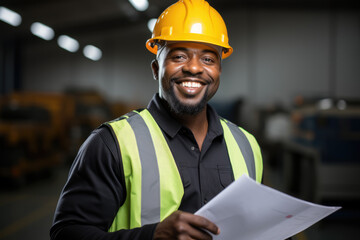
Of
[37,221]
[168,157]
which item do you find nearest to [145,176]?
[168,157]

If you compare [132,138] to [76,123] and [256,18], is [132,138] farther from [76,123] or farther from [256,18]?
[256,18]

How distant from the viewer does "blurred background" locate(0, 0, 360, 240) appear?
492cm

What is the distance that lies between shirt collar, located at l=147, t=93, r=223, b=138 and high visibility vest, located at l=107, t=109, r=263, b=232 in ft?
0.15

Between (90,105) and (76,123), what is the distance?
1.67m

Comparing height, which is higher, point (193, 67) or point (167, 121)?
point (193, 67)

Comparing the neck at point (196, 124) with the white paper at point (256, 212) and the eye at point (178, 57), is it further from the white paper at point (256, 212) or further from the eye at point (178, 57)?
the white paper at point (256, 212)

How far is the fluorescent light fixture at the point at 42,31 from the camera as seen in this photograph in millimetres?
13727

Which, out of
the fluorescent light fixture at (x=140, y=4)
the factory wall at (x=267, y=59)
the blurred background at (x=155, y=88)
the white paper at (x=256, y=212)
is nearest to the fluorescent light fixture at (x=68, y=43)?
the blurred background at (x=155, y=88)

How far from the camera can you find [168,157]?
4.73 ft

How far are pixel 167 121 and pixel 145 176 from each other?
301mm

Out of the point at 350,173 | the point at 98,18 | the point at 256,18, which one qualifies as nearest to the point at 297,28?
the point at 256,18

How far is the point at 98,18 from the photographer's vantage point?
14477 mm

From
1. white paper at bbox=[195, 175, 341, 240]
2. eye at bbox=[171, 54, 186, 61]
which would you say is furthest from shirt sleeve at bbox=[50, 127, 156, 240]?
eye at bbox=[171, 54, 186, 61]

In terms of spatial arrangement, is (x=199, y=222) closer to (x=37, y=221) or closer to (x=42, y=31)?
(x=37, y=221)
